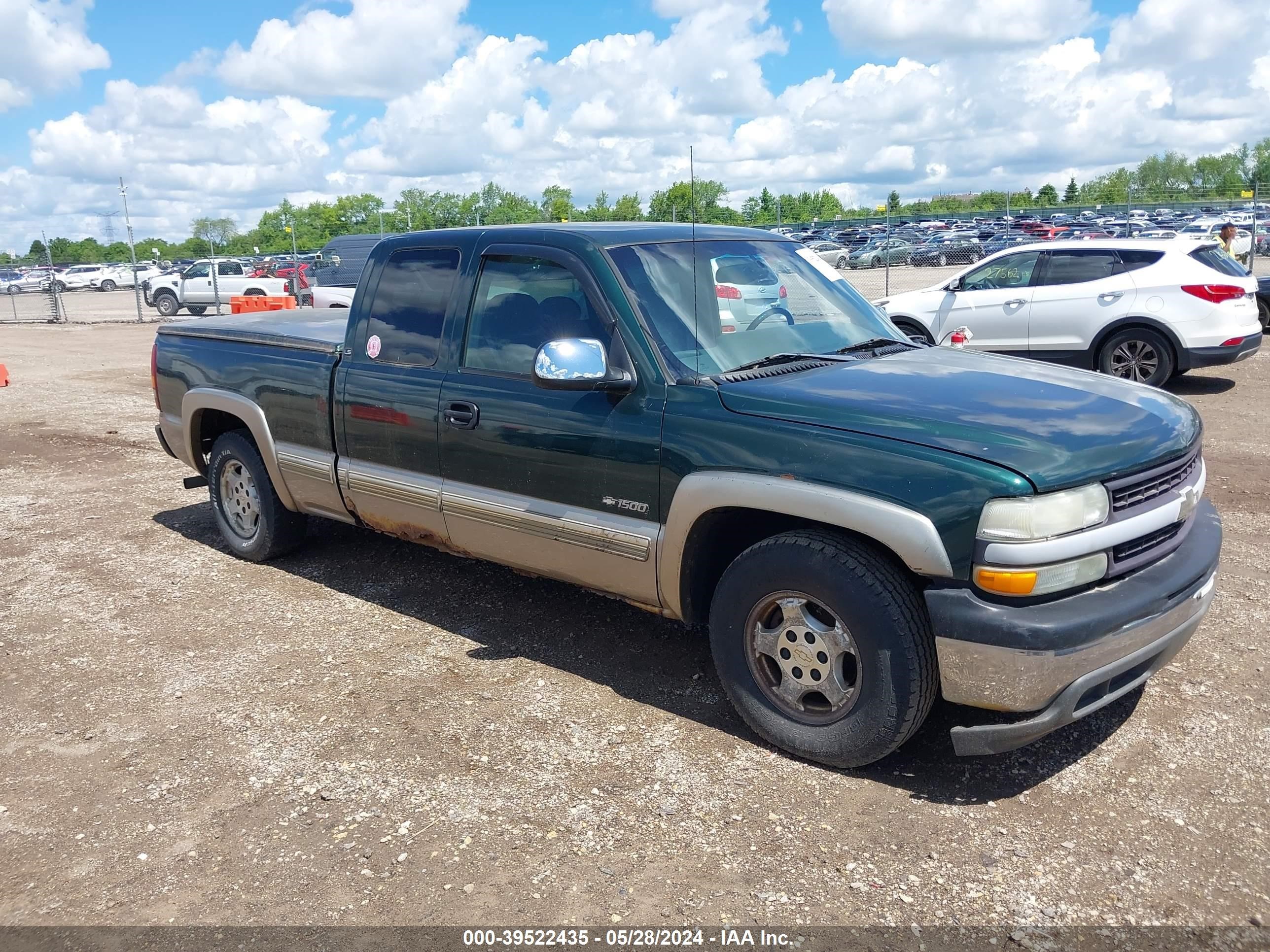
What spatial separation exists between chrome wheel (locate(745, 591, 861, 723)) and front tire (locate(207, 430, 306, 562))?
325 centimetres

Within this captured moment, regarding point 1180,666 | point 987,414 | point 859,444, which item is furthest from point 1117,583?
point 1180,666

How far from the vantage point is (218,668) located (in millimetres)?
4660

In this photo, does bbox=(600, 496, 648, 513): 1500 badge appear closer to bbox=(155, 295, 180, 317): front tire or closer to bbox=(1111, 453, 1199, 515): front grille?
bbox=(1111, 453, 1199, 515): front grille

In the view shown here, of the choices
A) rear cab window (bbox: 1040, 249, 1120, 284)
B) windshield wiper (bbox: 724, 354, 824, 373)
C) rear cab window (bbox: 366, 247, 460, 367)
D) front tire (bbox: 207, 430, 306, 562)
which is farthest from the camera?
rear cab window (bbox: 1040, 249, 1120, 284)

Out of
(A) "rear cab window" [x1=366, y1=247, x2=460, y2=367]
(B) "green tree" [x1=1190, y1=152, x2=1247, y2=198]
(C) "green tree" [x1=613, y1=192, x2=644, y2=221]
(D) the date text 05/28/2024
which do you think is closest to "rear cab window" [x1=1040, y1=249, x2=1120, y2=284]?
(C) "green tree" [x1=613, y1=192, x2=644, y2=221]

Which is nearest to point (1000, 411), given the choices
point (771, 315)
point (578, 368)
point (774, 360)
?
point (774, 360)

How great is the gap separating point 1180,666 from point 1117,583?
1388 mm

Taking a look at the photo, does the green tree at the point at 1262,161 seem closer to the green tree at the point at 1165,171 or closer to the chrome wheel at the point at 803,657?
the green tree at the point at 1165,171

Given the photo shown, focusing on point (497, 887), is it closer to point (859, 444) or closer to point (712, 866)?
point (712, 866)

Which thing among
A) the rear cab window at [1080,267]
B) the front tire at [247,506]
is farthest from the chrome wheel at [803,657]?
the rear cab window at [1080,267]

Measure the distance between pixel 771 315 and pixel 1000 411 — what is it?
121 cm

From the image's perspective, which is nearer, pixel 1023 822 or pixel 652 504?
pixel 1023 822

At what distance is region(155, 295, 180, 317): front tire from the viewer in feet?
101

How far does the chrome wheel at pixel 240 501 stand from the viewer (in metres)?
6.00
